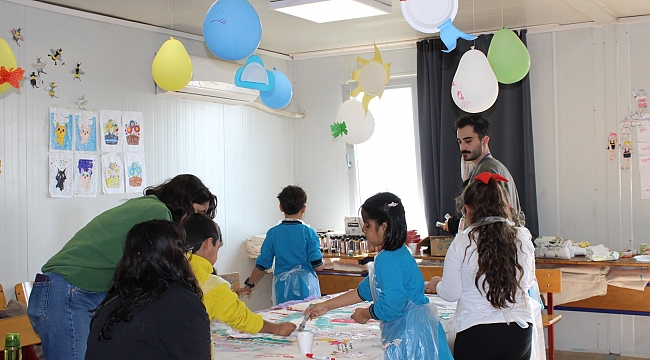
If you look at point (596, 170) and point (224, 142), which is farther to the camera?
point (224, 142)

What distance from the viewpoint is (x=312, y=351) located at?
267cm

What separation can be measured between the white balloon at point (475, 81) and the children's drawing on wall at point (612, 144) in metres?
1.82

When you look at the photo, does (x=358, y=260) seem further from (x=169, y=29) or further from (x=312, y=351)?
(x=312, y=351)

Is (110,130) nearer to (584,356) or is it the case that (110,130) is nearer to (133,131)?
(133,131)

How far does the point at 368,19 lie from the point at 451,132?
1244mm

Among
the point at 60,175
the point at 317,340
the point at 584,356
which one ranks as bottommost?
the point at 584,356

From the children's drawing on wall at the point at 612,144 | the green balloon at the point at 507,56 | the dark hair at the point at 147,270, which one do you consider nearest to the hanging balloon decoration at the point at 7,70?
the dark hair at the point at 147,270

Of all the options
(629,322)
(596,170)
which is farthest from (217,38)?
(629,322)

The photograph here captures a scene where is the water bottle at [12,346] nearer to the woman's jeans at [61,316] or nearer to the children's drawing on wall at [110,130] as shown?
the woman's jeans at [61,316]

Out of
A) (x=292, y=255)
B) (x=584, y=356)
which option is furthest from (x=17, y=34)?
(x=584, y=356)

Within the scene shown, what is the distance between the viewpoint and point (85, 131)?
4.76m

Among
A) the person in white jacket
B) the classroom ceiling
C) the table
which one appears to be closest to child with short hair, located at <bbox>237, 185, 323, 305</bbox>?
the table

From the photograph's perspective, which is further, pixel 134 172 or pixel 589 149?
pixel 589 149

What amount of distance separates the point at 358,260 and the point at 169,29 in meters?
2.41
